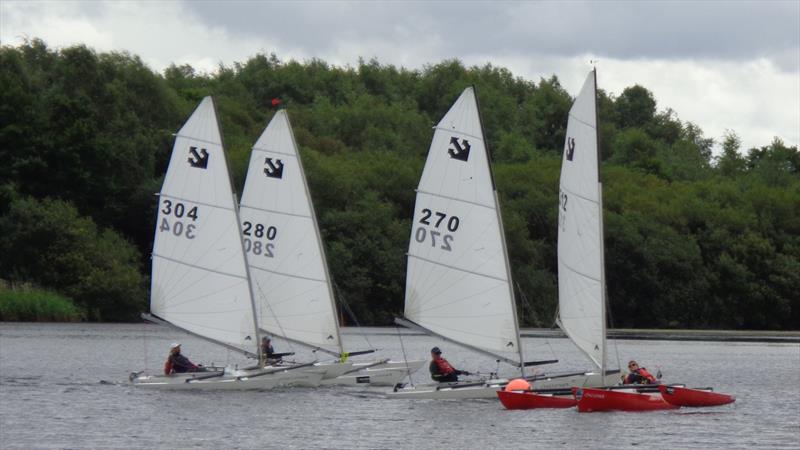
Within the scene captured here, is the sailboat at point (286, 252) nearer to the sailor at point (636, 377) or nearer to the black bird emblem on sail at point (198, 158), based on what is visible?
the black bird emblem on sail at point (198, 158)

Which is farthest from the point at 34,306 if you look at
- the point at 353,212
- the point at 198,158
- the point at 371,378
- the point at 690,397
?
the point at 690,397

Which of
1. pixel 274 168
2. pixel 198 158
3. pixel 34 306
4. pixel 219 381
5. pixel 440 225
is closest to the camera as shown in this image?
pixel 440 225

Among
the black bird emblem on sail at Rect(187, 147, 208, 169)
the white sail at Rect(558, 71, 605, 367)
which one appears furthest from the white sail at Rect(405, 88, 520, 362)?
the black bird emblem on sail at Rect(187, 147, 208, 169)

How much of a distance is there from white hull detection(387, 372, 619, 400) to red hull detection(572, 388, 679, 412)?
996 mm

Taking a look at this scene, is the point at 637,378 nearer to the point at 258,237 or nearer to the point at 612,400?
the point at 612,400

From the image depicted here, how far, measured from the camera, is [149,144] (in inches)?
3826

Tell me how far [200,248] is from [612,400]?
12528mm

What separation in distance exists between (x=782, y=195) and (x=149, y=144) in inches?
1756

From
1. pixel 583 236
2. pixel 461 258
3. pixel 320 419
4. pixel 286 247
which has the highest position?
pixel 286 247

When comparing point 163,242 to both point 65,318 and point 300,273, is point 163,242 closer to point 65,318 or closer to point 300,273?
point 300,273

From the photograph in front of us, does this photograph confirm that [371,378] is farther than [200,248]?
Yes

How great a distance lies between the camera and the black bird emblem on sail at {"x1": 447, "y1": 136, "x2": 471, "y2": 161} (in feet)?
138

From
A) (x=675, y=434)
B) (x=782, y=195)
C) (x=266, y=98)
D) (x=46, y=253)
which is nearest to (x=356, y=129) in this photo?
(x=266, y=98)

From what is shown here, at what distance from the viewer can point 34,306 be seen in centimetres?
8306
